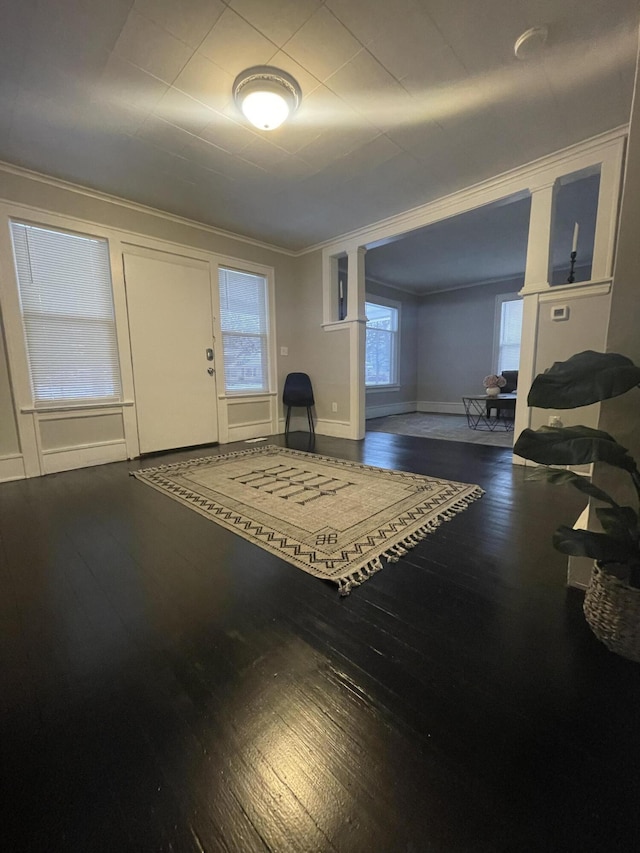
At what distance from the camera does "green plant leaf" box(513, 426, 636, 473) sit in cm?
92

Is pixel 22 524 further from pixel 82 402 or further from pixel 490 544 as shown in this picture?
pixel 490 544

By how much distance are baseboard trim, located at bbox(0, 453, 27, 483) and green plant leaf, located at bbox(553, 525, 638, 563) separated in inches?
141

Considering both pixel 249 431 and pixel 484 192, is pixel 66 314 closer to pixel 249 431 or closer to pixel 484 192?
pixel 249 431

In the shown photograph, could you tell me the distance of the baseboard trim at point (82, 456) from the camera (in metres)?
2.95

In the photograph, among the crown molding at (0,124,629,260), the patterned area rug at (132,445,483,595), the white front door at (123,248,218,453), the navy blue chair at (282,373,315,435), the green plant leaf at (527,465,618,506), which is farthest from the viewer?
the navy blue chair at (282,373,315,435)

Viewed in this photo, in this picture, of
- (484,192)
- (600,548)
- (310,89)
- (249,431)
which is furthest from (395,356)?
(600,548)

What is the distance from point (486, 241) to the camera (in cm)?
439

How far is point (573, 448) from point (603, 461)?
0.36 feet

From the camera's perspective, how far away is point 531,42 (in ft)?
5.57

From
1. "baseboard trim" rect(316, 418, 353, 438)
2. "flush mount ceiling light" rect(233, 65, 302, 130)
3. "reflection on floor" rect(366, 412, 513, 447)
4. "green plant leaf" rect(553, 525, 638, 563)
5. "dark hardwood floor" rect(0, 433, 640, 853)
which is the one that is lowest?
"reflection on floor" rect(366, 412, 513, 447)

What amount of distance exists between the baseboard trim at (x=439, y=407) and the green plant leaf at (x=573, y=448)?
6190 mm

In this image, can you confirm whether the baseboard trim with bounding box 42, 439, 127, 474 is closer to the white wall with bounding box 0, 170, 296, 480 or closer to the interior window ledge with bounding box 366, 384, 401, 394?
the white wall with bounding box 0, 170, 296, 480

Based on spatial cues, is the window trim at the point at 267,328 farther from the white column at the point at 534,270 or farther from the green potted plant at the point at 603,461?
the green potted plant at the point at 603,461

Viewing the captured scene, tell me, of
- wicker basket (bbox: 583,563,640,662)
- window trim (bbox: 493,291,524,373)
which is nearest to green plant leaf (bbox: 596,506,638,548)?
wicker basket (bbox: 583,563,640,662)
